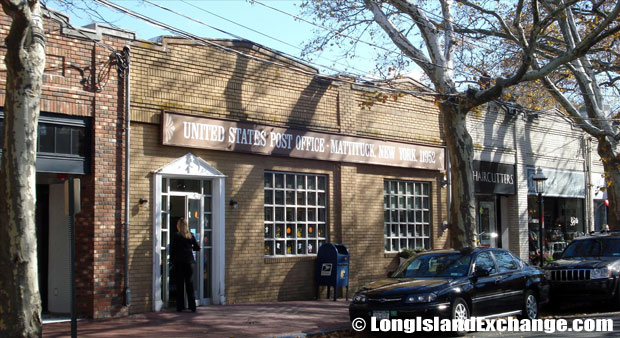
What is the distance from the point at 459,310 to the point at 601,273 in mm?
5024

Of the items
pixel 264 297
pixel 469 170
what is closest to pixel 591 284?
pixel 469 170

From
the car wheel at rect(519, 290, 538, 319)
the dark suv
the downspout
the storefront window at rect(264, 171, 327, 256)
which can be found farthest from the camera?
the downspout

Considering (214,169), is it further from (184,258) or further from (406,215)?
(406,215)

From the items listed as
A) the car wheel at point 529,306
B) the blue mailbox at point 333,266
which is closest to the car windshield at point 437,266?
the car wheel at point 529,306

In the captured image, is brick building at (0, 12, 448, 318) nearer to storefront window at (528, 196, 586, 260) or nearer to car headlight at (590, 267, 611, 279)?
car headlight at (590, 267, 611, 279)

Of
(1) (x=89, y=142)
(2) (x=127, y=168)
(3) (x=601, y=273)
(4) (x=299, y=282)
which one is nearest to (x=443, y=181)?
(4) (x=299, y=282)

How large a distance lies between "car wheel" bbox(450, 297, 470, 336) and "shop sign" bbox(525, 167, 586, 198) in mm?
14351

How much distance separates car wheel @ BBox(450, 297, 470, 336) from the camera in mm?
11188

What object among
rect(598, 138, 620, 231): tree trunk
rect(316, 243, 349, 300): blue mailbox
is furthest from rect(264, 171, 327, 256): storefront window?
rect(598, 138, 620, 231): tree trunk

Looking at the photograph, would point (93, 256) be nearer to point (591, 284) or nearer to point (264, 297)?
point (264, 297)

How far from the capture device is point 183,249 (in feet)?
44.7

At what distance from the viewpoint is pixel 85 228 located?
1311 cm

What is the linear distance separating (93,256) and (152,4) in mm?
4619

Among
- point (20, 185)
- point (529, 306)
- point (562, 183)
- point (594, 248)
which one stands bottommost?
point (529, 306)
